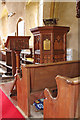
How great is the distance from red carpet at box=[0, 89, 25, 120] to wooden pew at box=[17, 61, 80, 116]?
4.9 inches

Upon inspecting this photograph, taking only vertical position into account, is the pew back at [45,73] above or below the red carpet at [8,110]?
above

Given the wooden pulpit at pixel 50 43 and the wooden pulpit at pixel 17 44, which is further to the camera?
the wooden pulpit at pixel 50 43

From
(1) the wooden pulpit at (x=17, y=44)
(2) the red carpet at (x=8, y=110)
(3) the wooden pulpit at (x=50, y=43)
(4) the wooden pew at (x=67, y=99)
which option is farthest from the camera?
(3) the wooden pulpit at (x=50, y=43)

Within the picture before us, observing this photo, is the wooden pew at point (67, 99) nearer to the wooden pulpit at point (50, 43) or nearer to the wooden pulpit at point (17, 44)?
the wooden pulpit at point (17, 44)

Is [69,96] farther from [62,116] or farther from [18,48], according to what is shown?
[18,48]

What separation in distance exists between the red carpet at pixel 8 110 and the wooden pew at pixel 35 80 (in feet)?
0.41

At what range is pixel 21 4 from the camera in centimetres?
873

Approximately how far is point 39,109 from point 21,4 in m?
7.75

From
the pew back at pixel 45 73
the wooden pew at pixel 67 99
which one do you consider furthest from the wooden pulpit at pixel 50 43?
the wooden pew at pixel 67 99

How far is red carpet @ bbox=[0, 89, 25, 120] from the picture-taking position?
2.23 m

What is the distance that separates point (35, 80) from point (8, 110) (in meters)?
0.74

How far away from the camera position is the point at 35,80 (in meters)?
2.31

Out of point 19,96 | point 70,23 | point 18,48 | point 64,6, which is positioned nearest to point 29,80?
point 19,96

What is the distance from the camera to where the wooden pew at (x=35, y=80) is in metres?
2.25
